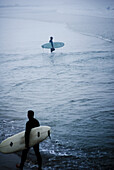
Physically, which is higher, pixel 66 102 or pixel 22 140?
pixel 22 140

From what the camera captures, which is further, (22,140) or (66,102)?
(66,102)

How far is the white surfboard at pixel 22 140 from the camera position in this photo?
4544 mm

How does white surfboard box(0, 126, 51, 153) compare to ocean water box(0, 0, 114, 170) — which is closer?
white surfboard box(0, 126, 51, 153)

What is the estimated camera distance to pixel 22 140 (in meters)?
4.73

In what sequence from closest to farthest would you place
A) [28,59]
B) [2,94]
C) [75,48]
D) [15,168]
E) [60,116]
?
[15,168], [60,116], [2,94], [28,59], [75,48]

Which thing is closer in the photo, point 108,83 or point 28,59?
point 108,83

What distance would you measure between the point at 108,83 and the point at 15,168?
6.96m

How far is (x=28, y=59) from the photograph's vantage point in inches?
656

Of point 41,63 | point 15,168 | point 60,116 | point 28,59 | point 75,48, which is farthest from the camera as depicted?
point 75,48

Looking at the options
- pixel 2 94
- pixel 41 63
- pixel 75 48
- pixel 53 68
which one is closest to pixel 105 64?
pixel 53 68

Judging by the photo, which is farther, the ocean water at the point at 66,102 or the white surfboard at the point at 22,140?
the ocean water at the point at 66,102

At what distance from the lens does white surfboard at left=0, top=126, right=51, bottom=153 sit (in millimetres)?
4544

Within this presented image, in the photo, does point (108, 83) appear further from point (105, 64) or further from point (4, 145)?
point (4, 145)

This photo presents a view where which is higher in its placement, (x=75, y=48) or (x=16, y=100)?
(x=75, y=48)
